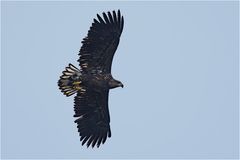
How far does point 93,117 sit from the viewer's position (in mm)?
24391

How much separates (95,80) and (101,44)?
40.9 inches

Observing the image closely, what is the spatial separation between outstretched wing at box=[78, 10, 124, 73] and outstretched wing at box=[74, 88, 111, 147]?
2.90 feet

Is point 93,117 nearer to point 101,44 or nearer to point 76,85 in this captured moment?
point 76,85

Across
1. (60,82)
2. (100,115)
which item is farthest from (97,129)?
Answer: (60,82)

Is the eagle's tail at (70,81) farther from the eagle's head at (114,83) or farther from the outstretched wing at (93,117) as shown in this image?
the eagle's head at (114,83)

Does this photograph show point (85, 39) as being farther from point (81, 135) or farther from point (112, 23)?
point (81, 135)

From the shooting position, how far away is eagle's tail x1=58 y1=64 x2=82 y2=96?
76.7 ft

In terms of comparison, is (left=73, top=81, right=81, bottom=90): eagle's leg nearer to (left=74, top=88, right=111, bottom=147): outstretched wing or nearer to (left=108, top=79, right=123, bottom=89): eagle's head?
(left=74, top=88, right=111, bottom=147): outstretched wing

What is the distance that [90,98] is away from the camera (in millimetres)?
23984

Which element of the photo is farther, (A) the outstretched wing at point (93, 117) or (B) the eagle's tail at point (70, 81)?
(A) the outstretched wing at point (93, 117)

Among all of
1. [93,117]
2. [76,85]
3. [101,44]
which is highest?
[101,44]

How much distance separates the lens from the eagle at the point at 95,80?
23.1 metres

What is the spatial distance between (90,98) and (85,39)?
1.96 metres

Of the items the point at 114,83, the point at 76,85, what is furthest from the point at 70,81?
the point at 114,83
